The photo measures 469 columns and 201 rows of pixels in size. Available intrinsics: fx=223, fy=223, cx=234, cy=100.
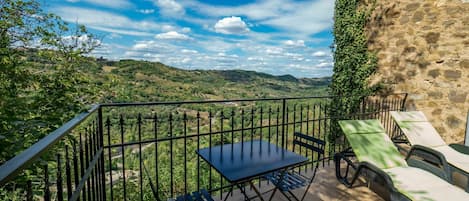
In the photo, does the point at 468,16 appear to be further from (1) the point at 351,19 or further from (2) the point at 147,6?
(2) the point at 147,6

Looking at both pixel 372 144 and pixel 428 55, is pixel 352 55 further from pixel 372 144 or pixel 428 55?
pixel 372 144

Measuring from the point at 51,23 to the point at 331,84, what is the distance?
20.2 feet

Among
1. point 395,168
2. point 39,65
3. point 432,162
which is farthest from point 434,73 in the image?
point 39,65

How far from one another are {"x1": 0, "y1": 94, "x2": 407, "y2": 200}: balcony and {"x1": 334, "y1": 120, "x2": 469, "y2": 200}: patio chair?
436 millimetres

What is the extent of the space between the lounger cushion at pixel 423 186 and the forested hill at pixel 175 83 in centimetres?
292

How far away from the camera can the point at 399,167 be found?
285cm

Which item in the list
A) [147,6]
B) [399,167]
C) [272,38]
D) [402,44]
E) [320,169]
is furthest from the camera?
[272,38]

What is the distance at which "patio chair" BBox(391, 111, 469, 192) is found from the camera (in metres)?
3.12

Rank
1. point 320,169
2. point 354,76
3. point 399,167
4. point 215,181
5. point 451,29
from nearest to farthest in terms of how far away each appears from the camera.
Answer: point 399,167 → point 320,169 → point 451,29 → point 354,76 → point 215,181

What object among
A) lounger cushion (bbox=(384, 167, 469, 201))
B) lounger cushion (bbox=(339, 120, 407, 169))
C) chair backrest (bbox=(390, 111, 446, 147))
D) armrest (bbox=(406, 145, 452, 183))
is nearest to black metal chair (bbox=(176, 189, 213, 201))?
lounger cushion (bbox=(384, 167, 469, 201))

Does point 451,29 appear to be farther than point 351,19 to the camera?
No

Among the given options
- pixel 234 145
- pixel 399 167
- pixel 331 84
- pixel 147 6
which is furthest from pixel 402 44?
pixel 147 6

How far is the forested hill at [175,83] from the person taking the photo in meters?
4.88

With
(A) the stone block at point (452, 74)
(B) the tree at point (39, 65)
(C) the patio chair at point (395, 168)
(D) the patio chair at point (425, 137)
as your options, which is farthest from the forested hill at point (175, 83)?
(A) the stone block at point (452, 74)
